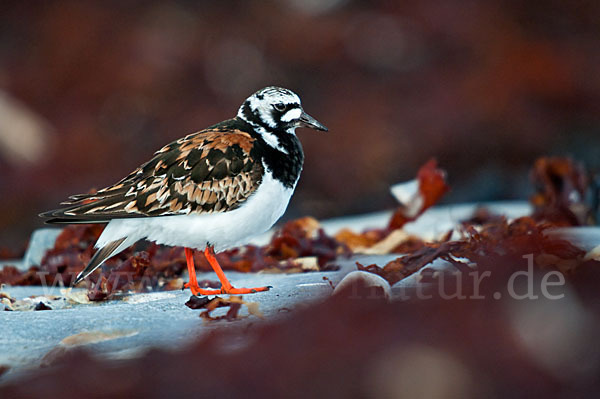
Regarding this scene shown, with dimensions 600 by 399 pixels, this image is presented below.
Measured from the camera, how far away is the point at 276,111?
365 cm

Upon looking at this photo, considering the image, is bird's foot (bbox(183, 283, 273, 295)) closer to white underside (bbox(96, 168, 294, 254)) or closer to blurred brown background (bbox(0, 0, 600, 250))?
white underside (bbox(96, 168, 294, 254))

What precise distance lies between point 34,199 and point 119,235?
258 inches

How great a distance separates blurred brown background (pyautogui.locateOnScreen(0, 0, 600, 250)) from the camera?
30.2 feet

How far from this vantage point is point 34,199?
942cm

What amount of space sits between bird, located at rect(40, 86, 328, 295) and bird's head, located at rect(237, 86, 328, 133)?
0.17m

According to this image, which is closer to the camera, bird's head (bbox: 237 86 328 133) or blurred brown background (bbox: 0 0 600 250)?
bird's head (bbox: 237 86 328 133)

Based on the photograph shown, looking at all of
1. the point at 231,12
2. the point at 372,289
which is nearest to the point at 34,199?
the point at 231,12

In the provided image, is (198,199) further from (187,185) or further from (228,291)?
(228,291)

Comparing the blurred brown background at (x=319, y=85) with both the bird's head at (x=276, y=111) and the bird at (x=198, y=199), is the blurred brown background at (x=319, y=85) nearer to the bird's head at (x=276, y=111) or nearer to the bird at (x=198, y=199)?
the bird's head at (x=276, y=111)

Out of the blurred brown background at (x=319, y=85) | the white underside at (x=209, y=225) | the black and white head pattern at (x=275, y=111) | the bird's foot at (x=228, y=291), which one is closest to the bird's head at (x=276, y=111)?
the black and white head pattern at (x=275, y=111)

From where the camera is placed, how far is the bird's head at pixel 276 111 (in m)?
3.64

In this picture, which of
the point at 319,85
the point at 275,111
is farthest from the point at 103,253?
the point at 319,85

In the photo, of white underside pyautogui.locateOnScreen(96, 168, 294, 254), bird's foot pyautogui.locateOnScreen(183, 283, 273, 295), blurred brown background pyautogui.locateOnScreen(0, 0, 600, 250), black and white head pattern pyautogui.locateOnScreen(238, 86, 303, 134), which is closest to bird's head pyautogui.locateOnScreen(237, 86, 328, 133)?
black and white head pattern pyautogui.locateOnScreen(238, 86, 303, 134)

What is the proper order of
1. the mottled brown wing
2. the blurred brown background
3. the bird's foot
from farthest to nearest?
1. the blurred brown background
2. the mottled brown wing
3. the bird's foot
